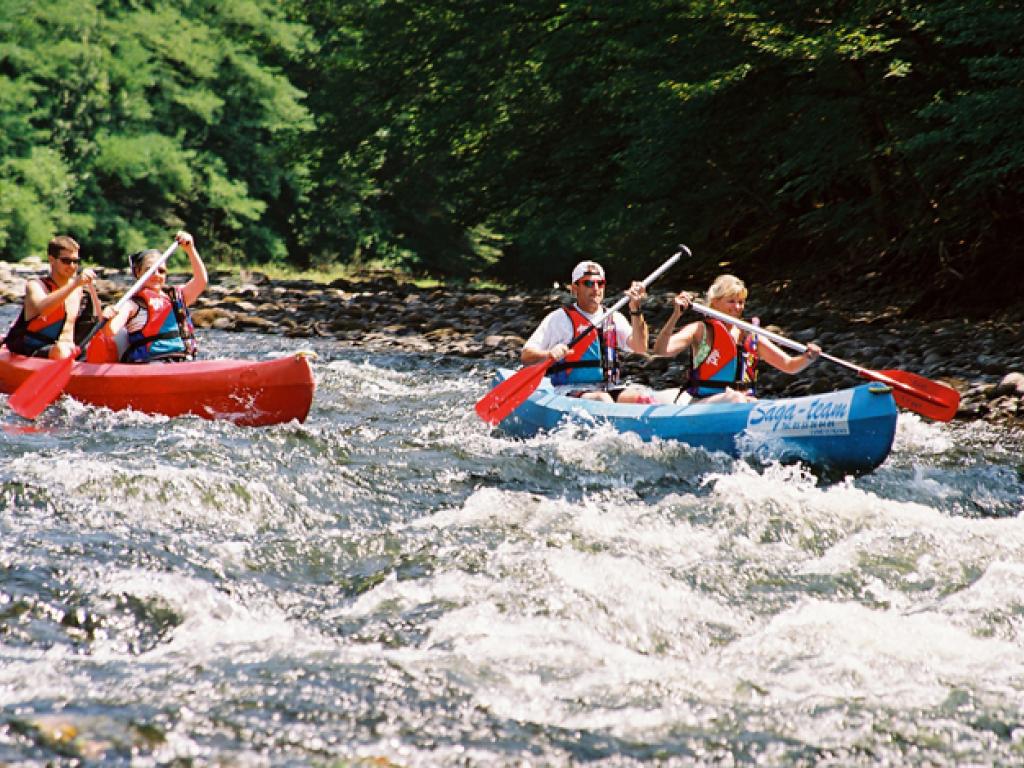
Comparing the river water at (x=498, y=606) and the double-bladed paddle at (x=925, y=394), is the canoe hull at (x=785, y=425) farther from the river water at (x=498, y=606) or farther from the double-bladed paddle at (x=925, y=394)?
the double-bladed paddle at (x=925, y=394)

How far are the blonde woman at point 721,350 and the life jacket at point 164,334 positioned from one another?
3.18 meters

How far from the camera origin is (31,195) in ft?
88.2

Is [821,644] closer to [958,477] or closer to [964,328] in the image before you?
[958,477]

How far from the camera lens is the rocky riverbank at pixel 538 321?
9.62 meters

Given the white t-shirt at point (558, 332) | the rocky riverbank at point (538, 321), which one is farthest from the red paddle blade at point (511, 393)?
the rocky riverbank at point (538, 321)

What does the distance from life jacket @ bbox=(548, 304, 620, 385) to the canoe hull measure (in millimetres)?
573

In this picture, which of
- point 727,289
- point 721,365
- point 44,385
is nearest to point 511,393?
point 721,365

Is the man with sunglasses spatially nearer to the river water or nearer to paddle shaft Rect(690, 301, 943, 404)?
the river water

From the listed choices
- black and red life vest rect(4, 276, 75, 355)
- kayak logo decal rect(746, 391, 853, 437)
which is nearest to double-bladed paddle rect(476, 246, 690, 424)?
kayak logo decal rect(746, 391, 853, 437)

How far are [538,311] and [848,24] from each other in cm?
534

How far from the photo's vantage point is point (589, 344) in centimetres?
778

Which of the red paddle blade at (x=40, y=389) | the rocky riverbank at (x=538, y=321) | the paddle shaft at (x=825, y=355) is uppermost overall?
the paddle shaft at (x=825, y=355)

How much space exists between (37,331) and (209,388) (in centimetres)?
165

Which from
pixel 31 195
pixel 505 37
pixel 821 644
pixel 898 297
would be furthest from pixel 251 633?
pixel 31 195
